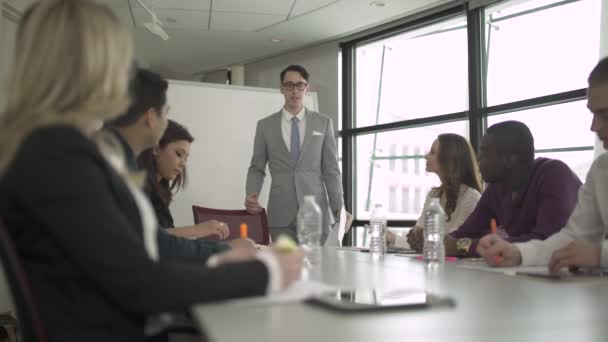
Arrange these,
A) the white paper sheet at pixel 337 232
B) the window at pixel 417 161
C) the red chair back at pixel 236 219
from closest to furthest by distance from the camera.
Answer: the red chair back at pixel 236 219 → the white paper sheet at pixel 337 232 → the window at pixel 417 161

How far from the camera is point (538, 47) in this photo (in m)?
5.02

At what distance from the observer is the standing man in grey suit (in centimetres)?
445

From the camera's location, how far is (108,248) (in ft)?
3.20

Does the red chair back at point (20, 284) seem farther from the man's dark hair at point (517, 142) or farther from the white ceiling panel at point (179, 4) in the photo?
the white ceiling panel at point (179, 4)

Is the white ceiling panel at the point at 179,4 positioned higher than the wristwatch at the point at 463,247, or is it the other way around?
the white ceiling panel at the point at 179,4

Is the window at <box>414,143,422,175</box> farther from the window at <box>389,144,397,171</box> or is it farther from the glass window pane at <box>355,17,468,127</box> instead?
the glass window pane at <box>355,17,468,127</box>

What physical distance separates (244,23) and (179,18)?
0.62 meters

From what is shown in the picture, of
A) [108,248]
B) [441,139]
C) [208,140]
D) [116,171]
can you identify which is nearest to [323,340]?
[108,248]

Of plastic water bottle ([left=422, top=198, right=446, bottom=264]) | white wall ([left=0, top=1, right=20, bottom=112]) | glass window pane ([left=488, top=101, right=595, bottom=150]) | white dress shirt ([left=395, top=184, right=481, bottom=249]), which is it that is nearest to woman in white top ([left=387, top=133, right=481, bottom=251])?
white dress shirt ([left=395, top=184, right=481, bottom=249])

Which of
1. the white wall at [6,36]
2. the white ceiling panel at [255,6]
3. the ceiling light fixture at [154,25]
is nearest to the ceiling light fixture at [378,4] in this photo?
the white ceiling panel at [255,6]

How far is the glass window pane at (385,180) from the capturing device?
20.8 feet

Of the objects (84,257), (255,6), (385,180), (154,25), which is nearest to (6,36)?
(154,25)

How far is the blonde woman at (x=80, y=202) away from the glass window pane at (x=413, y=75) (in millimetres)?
4731

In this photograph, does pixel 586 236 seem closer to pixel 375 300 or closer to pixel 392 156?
pixel 375 300
